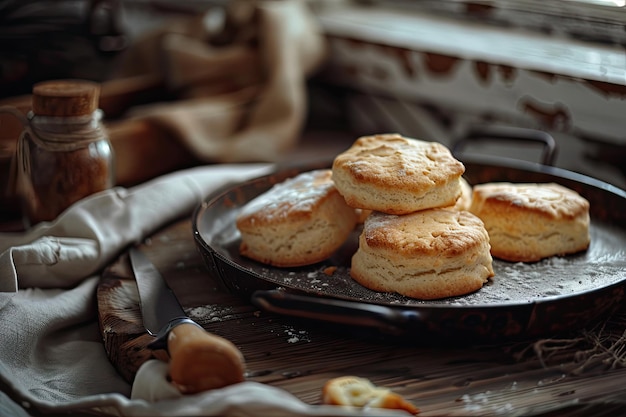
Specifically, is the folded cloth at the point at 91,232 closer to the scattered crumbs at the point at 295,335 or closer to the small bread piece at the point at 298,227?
the small bread piece at the point at 298,227

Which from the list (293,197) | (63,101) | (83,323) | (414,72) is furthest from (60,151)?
(414,72)

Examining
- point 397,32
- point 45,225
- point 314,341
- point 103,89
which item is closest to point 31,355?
point 45,225

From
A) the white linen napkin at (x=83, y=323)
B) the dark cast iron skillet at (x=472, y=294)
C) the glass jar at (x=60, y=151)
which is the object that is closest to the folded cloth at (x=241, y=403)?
the white linen napkin at (x=83, y=323)

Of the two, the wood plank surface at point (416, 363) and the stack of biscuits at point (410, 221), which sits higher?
the stack of biscuits at point (410, 221)

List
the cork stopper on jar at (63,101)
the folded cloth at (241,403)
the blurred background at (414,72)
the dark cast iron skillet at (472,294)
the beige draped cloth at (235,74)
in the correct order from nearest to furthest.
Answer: the folded cloth at (241,403), the dark cast iron skillet at (472,294), the cork stopper on jar at (63,101), the blurred background at (414,72), the beige draped cloth at (235,74)

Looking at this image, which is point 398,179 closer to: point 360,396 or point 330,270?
point 330,270

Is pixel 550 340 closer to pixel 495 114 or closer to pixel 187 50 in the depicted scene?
pixel 495 114

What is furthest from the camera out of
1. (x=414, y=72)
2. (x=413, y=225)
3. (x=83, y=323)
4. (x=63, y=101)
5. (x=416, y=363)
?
(x=414, y=72)
